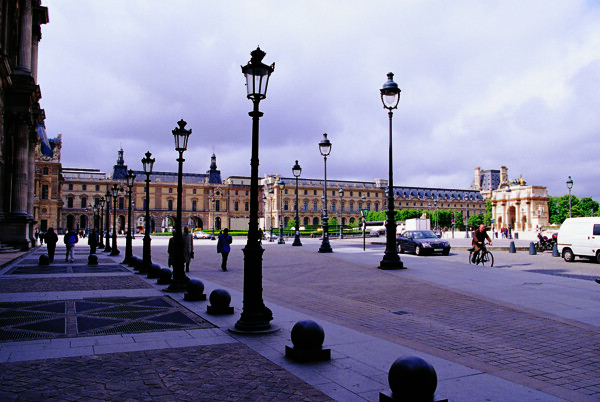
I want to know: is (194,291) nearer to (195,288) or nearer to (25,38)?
(195,288)

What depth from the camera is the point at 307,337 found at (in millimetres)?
5645

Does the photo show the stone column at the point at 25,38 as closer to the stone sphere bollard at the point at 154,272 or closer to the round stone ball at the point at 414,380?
the stone sphere bollard at the point at 154,272

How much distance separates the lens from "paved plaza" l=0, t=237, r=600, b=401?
4742 millimetres

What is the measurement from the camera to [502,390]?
465 cm

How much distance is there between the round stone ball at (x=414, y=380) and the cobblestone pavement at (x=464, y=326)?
1614mm

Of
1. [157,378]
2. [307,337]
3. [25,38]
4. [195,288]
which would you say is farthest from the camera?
[25,38]

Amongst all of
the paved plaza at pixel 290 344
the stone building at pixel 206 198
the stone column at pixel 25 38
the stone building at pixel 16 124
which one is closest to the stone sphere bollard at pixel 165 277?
the paved plaza at pixel 290 344

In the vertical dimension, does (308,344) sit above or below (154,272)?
above

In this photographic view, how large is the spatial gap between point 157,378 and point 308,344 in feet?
5.76

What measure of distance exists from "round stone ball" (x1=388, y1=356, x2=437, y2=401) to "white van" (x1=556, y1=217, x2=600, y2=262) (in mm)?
20707

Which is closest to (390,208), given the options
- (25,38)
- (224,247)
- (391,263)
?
(391,263)

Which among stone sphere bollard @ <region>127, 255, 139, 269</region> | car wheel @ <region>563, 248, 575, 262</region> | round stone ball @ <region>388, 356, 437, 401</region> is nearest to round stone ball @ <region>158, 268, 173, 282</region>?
stone sphere bollard @ <region>127, 255, 139, 269</region>

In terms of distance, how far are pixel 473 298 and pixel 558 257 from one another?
57.3ft

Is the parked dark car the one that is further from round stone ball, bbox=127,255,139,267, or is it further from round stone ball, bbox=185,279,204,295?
round stone ball, bbox=185,279,204,295
